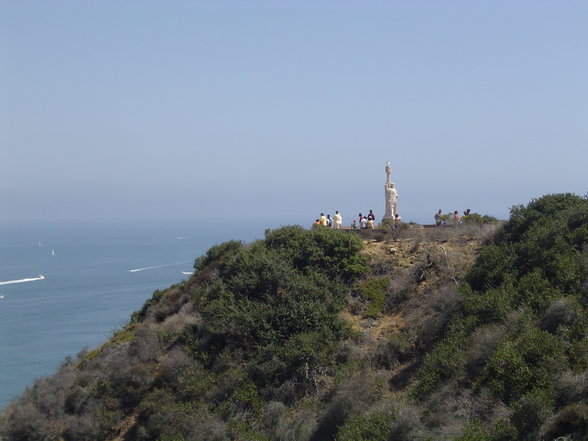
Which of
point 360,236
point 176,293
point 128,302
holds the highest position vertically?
point 360,236

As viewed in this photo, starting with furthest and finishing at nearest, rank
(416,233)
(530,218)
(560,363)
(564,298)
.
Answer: (416,233) → (530,218) → (564,298) → (560,363)

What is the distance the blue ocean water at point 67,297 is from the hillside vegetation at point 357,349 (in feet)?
21.7

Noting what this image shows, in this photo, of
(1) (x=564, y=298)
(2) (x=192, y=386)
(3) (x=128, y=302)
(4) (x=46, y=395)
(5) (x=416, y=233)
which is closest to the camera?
(1) (x=564, y=298)

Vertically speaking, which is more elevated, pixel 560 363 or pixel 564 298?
pixel 564 298

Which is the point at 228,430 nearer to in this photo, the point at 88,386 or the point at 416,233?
the point at 88,386

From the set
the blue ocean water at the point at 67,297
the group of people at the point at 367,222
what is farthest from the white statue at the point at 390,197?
the blue ocean water at the point at 67,297

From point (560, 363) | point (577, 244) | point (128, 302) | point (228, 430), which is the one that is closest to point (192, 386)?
point (228, 430)

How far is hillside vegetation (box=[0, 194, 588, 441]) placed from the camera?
571 inches

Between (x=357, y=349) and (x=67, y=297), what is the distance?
186ft

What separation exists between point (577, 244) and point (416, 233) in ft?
24.1

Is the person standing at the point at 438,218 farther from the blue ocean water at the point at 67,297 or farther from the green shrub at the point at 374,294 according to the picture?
the blue ocean water at the point at 67,297

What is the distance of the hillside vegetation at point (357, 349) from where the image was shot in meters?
14.5

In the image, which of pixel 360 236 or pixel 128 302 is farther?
pixel 128 302

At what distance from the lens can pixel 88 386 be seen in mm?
20531
